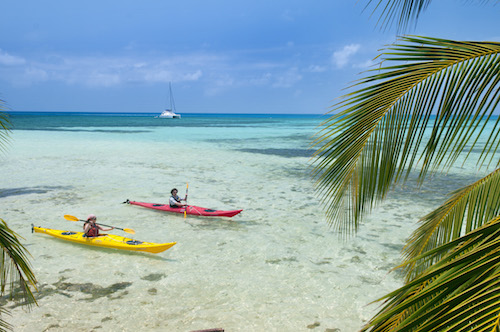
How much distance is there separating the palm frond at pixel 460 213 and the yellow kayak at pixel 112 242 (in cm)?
472

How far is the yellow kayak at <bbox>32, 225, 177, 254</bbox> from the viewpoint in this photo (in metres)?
6.55

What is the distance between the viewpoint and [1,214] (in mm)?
9039

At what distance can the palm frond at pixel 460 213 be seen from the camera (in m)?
2.22

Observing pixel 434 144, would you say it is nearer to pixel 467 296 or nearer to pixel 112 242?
pixel 467 296

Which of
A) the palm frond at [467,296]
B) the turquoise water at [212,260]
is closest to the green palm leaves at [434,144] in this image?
the palm frond at [467,296]

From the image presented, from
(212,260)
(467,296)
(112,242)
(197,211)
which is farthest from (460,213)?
(197,211)

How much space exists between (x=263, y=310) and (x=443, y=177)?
12090 millimetres

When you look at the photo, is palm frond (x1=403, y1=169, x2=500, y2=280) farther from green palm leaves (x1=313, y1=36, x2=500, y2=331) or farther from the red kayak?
the red kayak

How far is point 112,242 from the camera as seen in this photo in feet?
22.6

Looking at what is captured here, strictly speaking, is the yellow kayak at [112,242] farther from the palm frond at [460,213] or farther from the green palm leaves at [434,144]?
the green palm leaves at [434,144]

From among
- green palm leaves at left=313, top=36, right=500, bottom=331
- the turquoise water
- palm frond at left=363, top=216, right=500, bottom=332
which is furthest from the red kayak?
palm frond at left=363, top=216, right=500, bottom=332

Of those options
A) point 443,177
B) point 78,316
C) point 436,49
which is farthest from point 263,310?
point 443,177

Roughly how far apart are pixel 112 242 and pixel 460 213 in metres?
6.18

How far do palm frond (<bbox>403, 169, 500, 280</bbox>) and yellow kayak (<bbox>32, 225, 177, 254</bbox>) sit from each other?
15.5 feet
